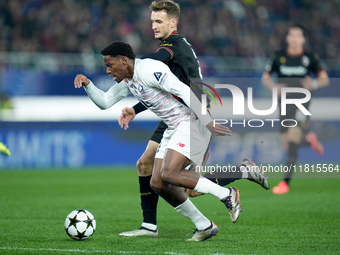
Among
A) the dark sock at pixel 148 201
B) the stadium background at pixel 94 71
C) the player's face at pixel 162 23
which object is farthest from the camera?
the stadium background at pixel 94 71

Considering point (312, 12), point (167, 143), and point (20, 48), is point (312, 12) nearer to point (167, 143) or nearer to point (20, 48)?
point (20, 48)

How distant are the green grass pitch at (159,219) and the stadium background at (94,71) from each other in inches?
97.5

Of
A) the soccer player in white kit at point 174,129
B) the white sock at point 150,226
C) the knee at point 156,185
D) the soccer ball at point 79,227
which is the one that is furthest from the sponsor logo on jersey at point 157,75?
the white sock at point 150,226

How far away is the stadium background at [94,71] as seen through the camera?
15.0 m

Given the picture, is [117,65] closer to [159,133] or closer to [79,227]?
[159,133]

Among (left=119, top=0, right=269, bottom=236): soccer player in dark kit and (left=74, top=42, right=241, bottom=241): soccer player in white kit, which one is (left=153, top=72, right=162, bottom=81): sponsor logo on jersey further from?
(left=119, top=0, right=269, bottom=236): soccer player in dark kit

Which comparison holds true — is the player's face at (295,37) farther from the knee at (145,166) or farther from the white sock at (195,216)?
the white sock at (195,216)

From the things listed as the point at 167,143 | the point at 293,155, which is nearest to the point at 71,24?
the point at 293,155

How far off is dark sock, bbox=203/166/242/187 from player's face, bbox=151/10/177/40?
152 centimetres

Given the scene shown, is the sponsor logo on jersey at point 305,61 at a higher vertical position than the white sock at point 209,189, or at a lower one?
higher

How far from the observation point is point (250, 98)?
→ 50.4ft

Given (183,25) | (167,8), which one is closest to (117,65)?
(167,8)

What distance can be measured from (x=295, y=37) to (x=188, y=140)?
4.91 m

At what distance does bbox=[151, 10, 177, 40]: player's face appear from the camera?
605cm
